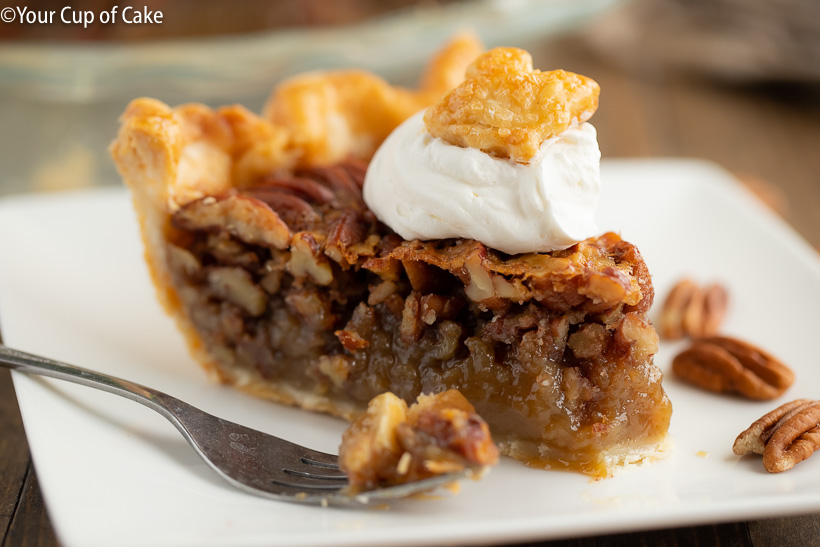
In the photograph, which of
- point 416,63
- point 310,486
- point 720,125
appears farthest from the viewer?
point 720,125

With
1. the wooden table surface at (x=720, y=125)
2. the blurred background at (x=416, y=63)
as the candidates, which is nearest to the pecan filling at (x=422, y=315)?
the blurred background at (x=416, y=63)

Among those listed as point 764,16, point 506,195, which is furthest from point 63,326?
point 764,16

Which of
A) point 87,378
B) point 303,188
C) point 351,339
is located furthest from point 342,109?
point 87,378

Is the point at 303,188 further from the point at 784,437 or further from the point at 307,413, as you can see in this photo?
the point at 784,437

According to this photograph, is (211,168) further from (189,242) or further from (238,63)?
(238,63)

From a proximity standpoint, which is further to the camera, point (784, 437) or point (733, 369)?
point (733, 369)

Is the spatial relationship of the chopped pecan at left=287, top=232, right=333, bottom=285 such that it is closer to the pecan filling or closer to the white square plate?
the pecan filling

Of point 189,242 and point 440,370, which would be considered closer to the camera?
point 440,370
